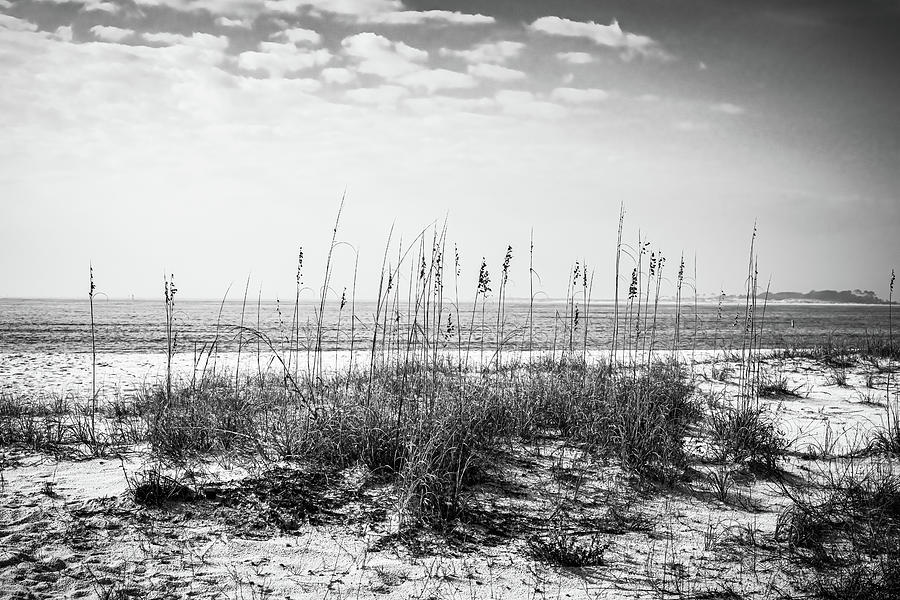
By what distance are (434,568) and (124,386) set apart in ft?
26.1

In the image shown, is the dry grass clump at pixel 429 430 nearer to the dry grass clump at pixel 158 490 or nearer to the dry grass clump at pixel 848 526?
the dry grass clump at pixel 158 490

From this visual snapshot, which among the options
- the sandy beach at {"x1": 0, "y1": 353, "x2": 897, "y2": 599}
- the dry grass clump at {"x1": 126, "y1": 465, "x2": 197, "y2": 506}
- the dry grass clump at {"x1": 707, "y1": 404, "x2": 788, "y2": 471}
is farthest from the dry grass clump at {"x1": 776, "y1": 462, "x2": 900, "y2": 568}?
the dry grass clump at {"x1": 126, "y1": 465, "x2": 197, "y2": 506}

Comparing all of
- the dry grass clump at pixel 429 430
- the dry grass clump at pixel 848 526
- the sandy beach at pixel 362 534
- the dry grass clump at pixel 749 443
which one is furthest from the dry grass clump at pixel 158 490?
the dry grass clump at pixel 749 443

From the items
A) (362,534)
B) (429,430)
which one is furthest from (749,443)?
(362,534)

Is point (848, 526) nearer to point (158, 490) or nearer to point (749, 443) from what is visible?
point (749, 443)

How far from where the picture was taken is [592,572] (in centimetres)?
261

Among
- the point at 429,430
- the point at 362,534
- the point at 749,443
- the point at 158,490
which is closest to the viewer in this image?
the point at 362,534

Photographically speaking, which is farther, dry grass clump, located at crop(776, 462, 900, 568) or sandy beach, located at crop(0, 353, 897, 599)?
dry grass clump, located at crop(776, 462, 900, 568)

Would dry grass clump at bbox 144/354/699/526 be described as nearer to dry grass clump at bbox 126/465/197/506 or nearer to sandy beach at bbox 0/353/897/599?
sandy beach at bbox 0/353/897/599

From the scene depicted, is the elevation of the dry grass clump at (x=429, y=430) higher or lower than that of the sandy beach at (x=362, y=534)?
higher

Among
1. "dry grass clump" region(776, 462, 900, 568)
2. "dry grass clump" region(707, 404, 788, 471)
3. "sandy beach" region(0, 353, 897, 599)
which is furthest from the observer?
"dry grass clump" region(707, 404, 788, 471)

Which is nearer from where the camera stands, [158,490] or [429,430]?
[158,490]

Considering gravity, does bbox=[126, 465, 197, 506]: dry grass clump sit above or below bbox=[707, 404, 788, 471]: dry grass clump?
below

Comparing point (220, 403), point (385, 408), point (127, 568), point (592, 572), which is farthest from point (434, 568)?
point (220, 403)
